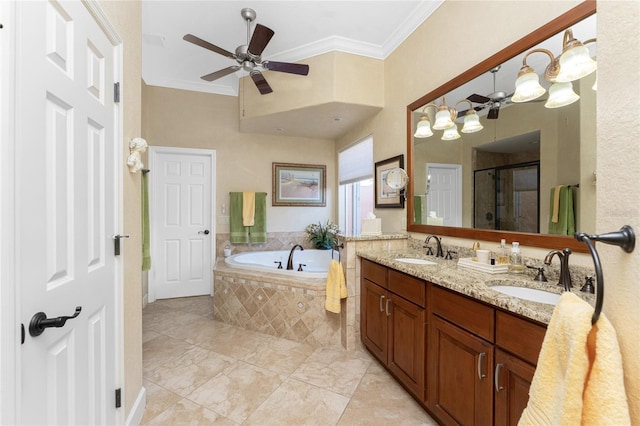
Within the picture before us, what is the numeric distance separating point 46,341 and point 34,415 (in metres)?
0.20

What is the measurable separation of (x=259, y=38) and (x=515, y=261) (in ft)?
7.95

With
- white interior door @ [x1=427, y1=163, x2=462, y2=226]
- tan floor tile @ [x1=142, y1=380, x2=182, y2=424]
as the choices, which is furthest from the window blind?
tan floor tile @ [x1=142, y1=380, x2=182, y2=424]

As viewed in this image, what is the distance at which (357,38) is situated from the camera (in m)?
2.86

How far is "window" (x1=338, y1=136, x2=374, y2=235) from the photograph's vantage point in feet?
12.0

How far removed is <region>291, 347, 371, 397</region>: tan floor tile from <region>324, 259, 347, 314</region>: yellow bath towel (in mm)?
367

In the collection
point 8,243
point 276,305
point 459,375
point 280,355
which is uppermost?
point 8,243

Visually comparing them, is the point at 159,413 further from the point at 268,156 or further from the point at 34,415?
the point at 268,156

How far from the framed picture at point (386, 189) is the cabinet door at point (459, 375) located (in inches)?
57.5

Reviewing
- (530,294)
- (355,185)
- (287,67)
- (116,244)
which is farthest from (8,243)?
(355,185)

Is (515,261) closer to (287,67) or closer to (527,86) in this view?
(527,86)

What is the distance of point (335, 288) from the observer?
8.08 ft

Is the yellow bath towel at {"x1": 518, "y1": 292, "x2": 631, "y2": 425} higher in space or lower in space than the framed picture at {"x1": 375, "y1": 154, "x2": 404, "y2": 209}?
lower

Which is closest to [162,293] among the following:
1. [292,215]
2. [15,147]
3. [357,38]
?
[292,215]

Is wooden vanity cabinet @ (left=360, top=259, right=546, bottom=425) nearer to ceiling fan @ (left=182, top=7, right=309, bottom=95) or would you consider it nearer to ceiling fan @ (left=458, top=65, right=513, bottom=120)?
ceiling fan @ (left=458, top=65, right=513, bottom=120)
